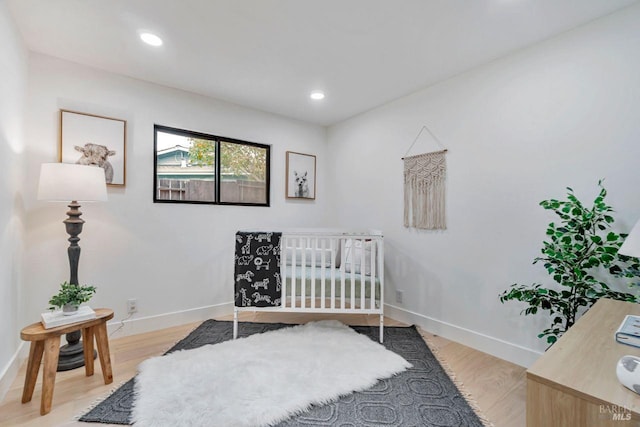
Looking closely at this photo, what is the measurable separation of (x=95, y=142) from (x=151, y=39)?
1.03 meters

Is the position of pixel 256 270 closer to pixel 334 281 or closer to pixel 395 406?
pixel 334 281

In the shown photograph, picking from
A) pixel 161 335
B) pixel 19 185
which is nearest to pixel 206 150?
pixel 19 185

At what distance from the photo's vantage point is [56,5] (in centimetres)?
175

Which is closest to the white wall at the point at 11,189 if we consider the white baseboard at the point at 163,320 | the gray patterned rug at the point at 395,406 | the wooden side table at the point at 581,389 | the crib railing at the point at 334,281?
the white baseboard at the point at 163,320

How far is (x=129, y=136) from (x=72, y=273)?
4.10 feet

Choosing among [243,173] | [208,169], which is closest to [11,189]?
[208,169]

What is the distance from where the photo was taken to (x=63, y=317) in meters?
1.79

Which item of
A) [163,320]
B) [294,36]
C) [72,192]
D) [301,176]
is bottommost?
[163,320]

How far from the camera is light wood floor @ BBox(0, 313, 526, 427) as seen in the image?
160 centimetres

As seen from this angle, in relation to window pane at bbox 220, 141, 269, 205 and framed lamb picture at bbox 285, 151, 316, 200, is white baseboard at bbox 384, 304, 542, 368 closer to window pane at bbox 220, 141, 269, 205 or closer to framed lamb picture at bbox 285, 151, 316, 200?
framed lamb picture at bbox 285, 151, 316, 200

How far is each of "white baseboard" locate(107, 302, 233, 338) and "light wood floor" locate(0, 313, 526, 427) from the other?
7 cm

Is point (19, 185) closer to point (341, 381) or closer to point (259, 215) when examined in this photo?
point (259, 215)

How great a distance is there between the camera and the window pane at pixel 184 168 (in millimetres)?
2838

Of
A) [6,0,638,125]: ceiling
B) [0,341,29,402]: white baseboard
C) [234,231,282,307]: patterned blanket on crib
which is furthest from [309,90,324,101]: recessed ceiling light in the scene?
[0,341,29,402]: white baseboard
